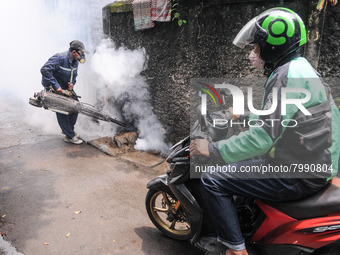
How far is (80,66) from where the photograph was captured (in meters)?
8.82

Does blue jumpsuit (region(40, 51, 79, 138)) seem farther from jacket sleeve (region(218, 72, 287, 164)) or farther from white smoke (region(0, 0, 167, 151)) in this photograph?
jacket sleeve (region(218, 72, 287, 164))

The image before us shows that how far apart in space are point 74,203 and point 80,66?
18.4ft

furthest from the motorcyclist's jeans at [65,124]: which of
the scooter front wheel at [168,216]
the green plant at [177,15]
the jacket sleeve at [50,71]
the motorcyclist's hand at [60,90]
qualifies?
the scooter front wheel at [168,216]

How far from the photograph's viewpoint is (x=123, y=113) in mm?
7328

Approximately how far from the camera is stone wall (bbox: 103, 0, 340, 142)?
443cm

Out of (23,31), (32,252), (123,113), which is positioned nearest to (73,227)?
(32,252)

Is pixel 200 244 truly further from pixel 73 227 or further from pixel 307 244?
pixel 73 227

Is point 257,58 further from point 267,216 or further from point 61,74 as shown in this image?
point 61,74

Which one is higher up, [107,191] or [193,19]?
[193,19]

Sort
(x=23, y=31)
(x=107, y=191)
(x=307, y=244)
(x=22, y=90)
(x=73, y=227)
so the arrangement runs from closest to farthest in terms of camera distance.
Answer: (x=307, y=244) → (x=73, y=227) → (x=107, y=191) → (x=22, y=90) → (x=23, y=31)

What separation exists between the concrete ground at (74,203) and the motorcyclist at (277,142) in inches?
51.9

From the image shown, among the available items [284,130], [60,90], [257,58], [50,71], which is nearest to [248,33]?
[257,58]

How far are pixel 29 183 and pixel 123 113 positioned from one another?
3.02m

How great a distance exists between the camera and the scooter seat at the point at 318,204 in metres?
2.11
